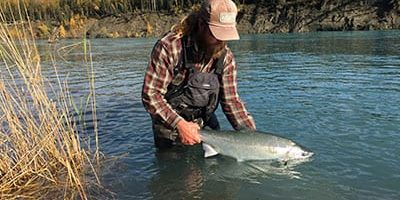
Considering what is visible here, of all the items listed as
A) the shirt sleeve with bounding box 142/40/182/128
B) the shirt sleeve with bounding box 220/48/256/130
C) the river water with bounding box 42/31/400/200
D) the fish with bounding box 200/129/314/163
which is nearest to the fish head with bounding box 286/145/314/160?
the fish with bounding box 200/129/314/163

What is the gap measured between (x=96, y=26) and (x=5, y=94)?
97.6 m

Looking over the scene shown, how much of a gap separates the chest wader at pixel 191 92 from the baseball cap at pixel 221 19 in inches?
31.0

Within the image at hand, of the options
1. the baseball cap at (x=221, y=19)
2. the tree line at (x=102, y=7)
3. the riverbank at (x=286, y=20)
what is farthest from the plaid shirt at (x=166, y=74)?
the tree line at (x=102, y=7)

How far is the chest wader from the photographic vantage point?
19.9ft

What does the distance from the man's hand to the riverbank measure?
147 feet

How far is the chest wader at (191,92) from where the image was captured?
238 inches

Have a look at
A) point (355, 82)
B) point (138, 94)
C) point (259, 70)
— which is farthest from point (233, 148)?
point (259, 70)

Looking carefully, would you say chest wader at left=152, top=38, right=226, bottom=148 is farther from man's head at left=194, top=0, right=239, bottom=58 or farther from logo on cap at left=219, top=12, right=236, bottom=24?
logo on cap at left=219, top=12, right=236, bottom=24

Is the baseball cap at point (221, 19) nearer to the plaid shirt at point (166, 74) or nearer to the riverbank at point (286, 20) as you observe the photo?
the plaid shirt at point (166, 74)

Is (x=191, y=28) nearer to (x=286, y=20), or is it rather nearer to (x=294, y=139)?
(x=294, y=139)

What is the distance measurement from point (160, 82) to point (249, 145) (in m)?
1.39

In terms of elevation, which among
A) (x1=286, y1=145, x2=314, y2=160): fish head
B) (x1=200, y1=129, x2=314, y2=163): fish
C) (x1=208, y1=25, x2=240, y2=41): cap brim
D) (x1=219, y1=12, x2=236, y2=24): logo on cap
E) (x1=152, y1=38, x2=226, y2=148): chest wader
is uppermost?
(x1=219, y1=12, x2=236, y2=24): logo on cap

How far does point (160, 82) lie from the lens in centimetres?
600

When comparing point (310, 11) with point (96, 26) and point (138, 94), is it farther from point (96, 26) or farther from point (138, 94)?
point (138, 94)
